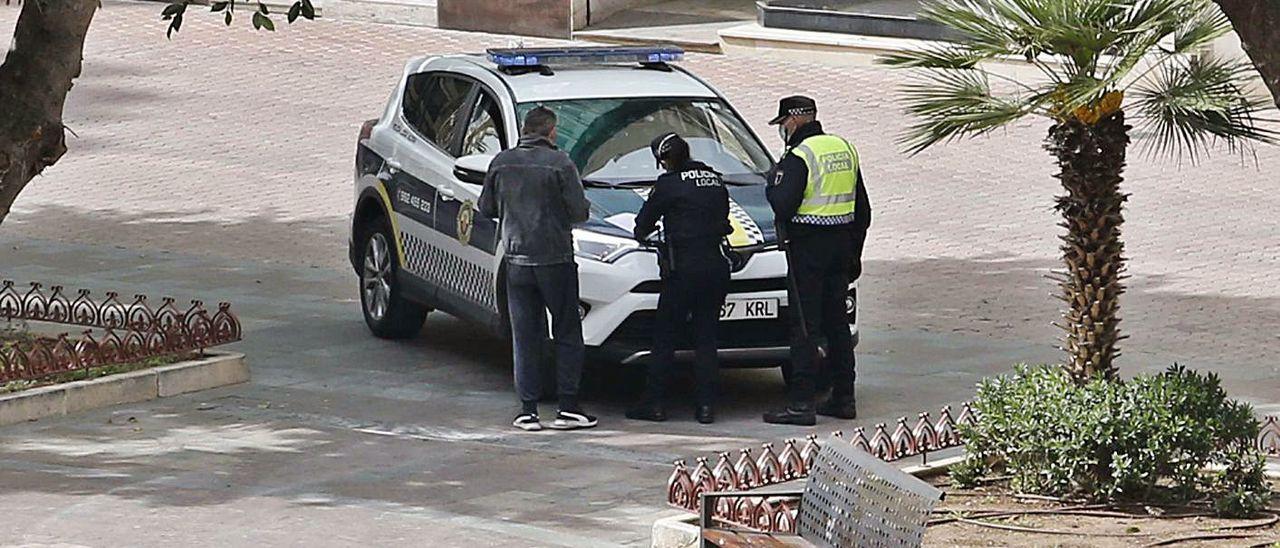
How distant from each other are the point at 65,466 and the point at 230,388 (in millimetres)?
1981

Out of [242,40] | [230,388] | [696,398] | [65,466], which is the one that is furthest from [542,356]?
[242,40]

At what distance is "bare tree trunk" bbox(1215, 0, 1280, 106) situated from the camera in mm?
6309

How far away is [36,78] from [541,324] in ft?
9.42

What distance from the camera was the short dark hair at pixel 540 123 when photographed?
1081 centimetres

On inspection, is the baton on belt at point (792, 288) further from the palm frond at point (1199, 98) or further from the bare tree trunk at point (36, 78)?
the bare tree trunk at point (36, 78)

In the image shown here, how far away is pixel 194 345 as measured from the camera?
1180cm

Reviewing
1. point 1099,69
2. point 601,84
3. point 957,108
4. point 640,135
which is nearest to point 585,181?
point 640,135

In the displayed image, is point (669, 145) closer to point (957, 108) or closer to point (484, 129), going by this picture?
point (484, 129)

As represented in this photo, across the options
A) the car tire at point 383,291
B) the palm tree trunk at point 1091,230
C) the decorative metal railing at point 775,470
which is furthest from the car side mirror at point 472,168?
the palm tree trunk at point 1091,230

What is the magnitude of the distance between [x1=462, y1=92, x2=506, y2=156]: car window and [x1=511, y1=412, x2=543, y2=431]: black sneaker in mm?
1818

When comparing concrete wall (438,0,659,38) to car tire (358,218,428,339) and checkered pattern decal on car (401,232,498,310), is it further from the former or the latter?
checkered pattern decal on car (401,232,498,310)

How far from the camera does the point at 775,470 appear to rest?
8.54 m

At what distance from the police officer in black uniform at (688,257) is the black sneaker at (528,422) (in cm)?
61

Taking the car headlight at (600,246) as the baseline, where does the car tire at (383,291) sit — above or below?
below
